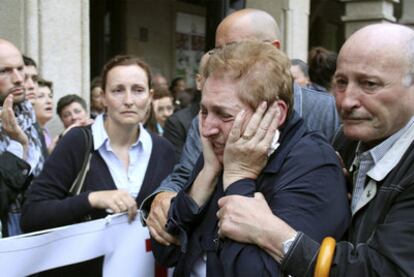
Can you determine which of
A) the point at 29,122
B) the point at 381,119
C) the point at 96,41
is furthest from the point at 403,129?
the point at 96,41

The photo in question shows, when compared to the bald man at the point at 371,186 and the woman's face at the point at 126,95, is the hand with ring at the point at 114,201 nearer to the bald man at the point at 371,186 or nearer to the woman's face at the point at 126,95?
the woman's face at the point at 126,95

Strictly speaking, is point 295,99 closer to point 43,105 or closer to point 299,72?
point 299,72

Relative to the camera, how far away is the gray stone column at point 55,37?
17.5 feet

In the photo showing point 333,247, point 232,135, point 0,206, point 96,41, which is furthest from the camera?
point 96,41

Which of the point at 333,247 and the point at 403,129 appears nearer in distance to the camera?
the point at 333,247

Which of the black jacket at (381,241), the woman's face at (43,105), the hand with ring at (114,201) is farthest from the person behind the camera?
the woman's face at (43,105)

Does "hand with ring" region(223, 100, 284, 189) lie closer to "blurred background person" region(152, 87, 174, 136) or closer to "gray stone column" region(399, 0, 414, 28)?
"blurred background person" region(152, 87, 174, 136)

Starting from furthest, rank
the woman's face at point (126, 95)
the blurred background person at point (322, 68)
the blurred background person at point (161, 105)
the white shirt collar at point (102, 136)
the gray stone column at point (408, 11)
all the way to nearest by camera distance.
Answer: the gray stone column at point (408, 11)
the blurred background person at point (161, 105)
the blurred background person at point (322, 68)
the woman's face at point (126, 95)
the white shirt collar at point (102, 136)

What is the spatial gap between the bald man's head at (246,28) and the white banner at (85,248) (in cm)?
96

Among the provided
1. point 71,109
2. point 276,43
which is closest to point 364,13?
point 71,109

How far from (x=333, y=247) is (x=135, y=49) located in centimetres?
922

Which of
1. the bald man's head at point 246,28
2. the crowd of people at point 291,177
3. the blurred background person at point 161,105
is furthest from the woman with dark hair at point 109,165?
the blurred background person at point 161,105

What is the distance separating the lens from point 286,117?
185cm

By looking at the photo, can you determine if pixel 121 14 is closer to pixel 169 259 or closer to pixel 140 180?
pixel 140 180
